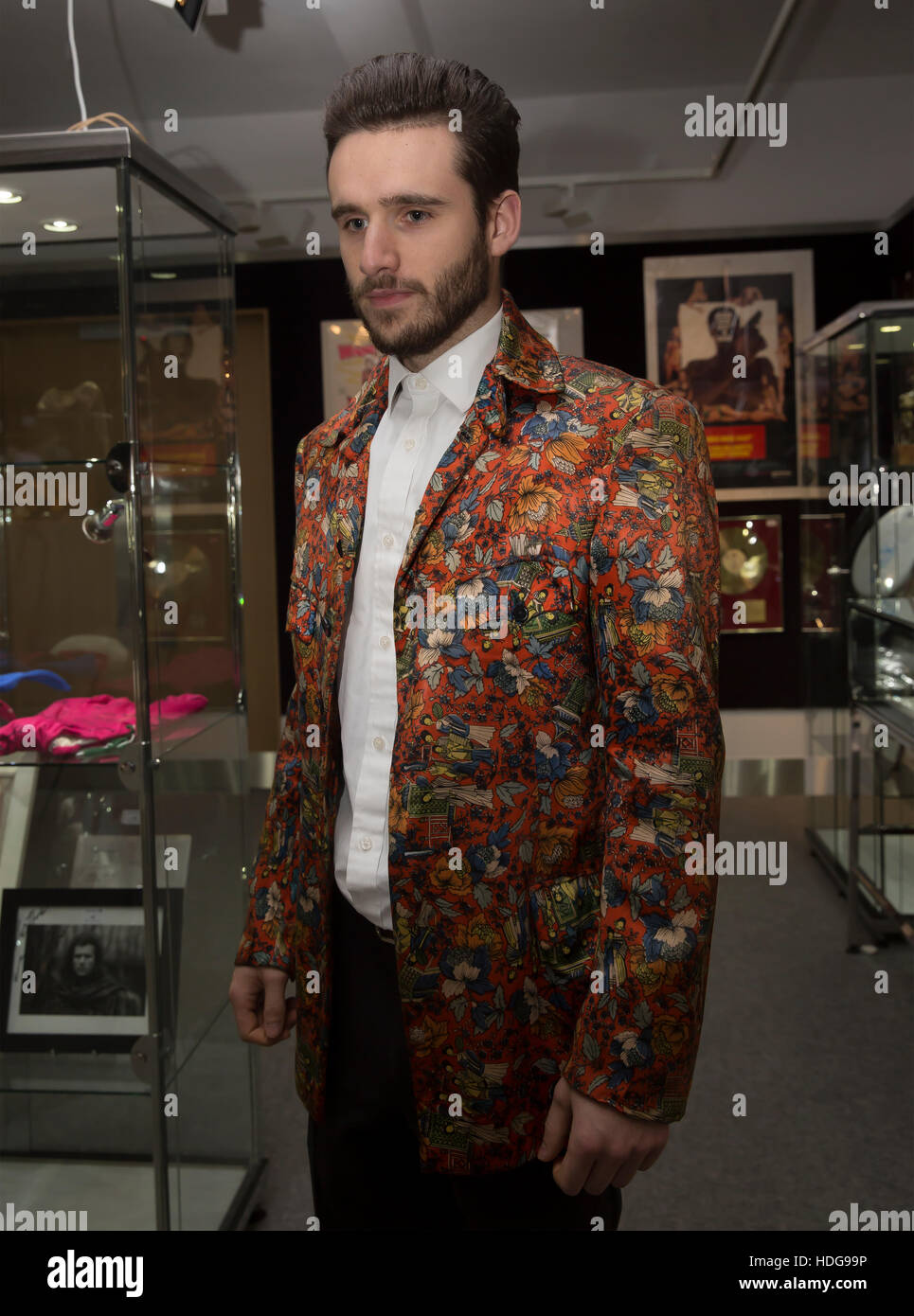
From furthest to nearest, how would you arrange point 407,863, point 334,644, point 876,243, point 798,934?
1. point 876,243
2. point 798,934
3. point 334,644
4. point 407,863

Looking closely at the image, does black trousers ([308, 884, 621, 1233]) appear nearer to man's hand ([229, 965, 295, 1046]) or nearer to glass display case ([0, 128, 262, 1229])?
man's hand ([229, 965, 295, 1046])

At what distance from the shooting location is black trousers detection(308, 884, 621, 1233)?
4.36 ft

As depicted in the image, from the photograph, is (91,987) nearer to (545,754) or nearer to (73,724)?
(73,724)

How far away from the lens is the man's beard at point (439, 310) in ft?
4.03

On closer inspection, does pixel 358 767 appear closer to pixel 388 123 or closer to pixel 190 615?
pixel 388 123

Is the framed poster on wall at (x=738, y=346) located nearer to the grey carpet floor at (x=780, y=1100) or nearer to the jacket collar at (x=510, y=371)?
the grey carpet floor at (x=780, y=1100)

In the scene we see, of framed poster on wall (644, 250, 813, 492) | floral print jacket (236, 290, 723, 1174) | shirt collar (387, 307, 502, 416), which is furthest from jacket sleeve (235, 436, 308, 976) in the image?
framed poster on wall (644, 250, 813, 492)

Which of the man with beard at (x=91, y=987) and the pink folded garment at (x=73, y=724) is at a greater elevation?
the pink folded garment at (x=73, y=724)

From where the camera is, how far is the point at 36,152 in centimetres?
177

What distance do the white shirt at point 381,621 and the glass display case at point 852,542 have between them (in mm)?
2471

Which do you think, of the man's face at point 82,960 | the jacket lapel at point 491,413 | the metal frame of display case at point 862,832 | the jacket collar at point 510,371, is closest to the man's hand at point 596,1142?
the jacket lapel at point 491,413

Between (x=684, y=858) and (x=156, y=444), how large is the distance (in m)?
1.32

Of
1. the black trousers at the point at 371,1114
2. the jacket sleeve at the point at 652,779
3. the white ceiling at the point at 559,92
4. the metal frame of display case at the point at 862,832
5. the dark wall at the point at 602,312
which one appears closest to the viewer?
the jacket sleeve at the point at 652,779
